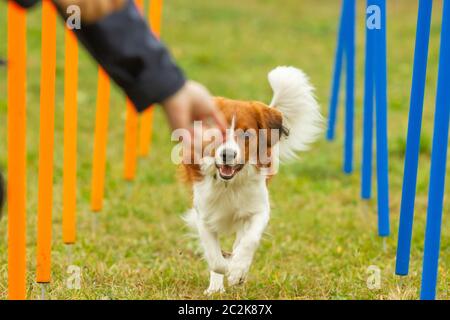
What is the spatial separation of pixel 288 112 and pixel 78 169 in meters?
3.63

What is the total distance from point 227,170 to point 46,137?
2.97 ft

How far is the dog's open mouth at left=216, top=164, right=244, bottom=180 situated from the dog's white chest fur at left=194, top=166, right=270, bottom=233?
208mm

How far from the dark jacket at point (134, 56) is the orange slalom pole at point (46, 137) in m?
2.17

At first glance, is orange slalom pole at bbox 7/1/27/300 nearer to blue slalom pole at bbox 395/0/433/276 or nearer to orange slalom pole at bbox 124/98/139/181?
blue slalom pole at bbox 395/0/433/276

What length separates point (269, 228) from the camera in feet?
20.1

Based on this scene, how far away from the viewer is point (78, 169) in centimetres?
801

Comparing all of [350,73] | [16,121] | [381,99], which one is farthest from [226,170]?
[350,73]

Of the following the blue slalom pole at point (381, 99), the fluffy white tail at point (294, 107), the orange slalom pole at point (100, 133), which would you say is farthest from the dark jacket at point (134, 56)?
the orange slalom pole at point (100, 133)

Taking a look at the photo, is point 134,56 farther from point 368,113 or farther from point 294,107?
point 368,113

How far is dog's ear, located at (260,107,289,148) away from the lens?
441cm

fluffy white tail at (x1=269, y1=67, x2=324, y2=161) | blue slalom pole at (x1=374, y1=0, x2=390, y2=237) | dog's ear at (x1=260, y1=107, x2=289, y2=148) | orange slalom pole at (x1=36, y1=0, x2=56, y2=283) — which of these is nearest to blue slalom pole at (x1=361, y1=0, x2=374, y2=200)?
blue slalom pole at (x1=374, y1=0, x2=390, y2=237)

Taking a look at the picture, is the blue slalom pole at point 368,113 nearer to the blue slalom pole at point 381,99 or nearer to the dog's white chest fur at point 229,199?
the blue slalom pole at point 381,99
